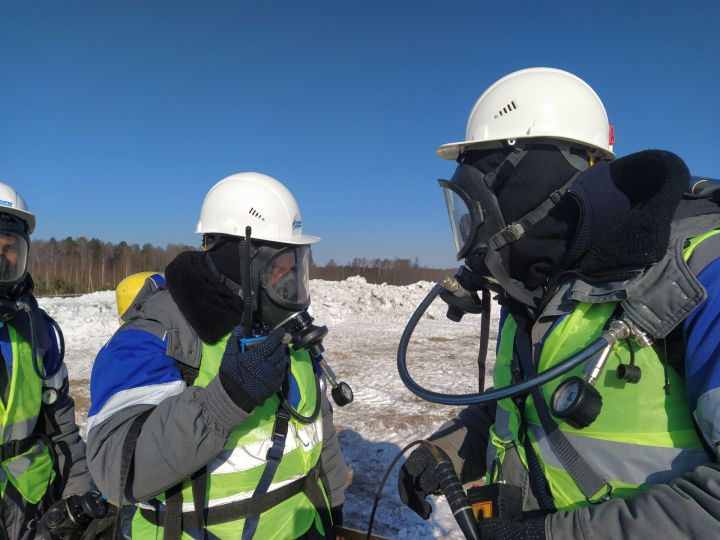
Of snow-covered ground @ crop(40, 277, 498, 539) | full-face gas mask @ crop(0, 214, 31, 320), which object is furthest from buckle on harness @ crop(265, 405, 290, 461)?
snow-covered ground @ crop(40, 277, 498, 539)

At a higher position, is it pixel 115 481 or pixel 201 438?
pixel 201 438

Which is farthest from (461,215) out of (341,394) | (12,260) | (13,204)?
(13,204)

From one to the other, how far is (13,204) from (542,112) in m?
3.51

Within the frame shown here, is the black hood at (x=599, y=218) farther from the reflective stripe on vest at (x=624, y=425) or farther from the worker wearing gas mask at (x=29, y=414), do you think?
the worker wearing gas mask at (x=29, y=414)

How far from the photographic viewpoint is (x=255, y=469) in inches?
82.7

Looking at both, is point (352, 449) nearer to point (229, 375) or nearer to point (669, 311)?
point (229, 375)

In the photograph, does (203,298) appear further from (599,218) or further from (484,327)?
(599,218)

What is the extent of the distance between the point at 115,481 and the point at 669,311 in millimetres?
1999

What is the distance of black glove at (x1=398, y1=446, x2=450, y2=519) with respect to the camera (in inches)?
73.4

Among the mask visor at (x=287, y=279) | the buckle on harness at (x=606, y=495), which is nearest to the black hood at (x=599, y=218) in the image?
the buckle on harness at (x=606, y=495)

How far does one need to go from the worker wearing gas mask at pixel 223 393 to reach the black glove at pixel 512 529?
0.95 m

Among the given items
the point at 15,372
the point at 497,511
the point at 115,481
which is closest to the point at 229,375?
the point at 115,481

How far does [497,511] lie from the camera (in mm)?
1532

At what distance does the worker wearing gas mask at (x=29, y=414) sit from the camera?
253 cm
